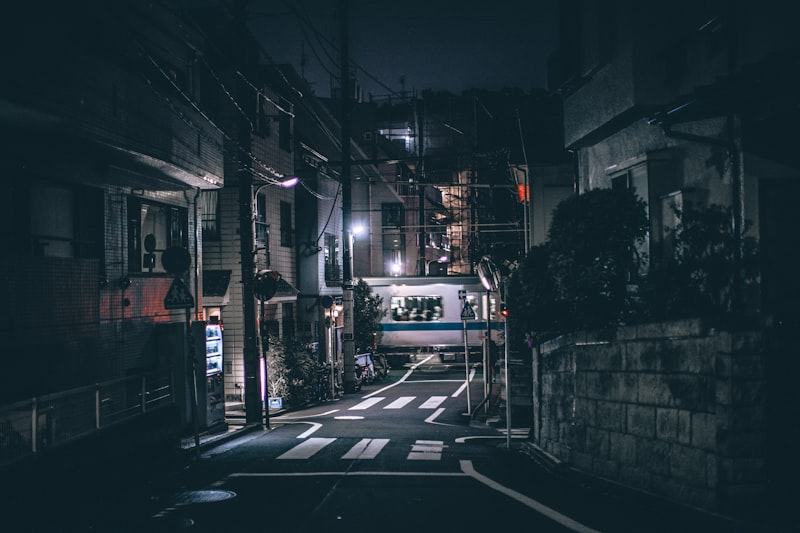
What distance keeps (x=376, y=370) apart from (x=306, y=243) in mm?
7103

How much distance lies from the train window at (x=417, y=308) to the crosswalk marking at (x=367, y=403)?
11111mm

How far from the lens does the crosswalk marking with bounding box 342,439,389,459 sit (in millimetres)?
13914

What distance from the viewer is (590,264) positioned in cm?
1207

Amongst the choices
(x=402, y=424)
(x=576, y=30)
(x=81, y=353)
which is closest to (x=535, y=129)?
(x=576, y=30)

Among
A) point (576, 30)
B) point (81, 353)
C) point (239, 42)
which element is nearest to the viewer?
point (81, 353)

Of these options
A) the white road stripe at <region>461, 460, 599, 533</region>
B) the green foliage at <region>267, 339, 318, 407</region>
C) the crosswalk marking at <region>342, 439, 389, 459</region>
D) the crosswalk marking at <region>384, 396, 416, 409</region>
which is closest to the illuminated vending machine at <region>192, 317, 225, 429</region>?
the crosswalk marking at <region>342, 439, 389, 459</region>

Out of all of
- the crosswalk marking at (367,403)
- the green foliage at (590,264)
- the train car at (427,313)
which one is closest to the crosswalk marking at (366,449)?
the green foliage at (590,264)

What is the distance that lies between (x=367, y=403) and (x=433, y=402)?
2321mm

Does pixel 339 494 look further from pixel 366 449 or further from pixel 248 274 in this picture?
pixel 248 274

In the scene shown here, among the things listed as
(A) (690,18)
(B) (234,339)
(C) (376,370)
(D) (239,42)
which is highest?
(D) (239,42)

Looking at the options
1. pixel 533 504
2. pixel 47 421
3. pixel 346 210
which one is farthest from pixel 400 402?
pixel 533 504

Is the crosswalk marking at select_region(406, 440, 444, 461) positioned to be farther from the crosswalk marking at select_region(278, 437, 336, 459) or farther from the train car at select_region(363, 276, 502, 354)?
the train car at select_region(363, 276, 502, 354)

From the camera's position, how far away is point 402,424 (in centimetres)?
1962

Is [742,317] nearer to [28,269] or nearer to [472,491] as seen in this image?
[472,491]
